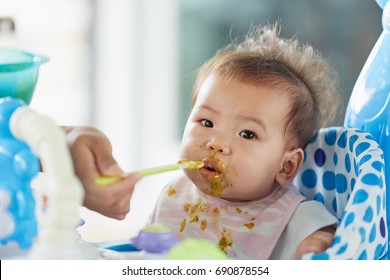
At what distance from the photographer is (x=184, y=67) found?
10.9ft

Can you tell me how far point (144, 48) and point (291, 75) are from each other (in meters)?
2.09

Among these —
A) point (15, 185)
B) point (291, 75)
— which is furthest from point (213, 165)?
point (15, 185)

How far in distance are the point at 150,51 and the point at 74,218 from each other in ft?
8.54

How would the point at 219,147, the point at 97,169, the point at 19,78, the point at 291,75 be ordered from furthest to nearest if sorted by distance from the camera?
the point at 291,75 < the point at 219,147 < the point at 19,78 < the point at 97,169

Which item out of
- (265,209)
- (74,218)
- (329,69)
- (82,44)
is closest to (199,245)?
(74,218)

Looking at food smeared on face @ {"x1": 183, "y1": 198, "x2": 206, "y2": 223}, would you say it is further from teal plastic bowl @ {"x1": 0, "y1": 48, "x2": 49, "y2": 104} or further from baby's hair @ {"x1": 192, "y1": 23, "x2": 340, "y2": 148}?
teal plastic bowl @ {"x1": 0, "y1": 48, "x2": 49, "y2": 104}

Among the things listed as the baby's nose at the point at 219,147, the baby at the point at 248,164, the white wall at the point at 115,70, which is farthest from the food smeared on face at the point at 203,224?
the white wall at the point at 115,70

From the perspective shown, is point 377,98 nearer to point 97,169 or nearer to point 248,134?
point 248,134

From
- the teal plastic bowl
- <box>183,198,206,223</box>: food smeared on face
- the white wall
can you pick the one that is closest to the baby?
<box>183,198,206,223</box>: food smeared on face

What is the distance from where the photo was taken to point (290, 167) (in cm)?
118

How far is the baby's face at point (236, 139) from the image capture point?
1.07 meters

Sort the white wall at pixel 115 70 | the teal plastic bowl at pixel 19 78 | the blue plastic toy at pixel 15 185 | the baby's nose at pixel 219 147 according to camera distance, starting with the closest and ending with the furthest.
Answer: the blue plastic toy at pixel 15 185, the teal plastic bowl at pixel 19 78, the baby's nose at pixel 219 147, the white wall at pixel 115 70

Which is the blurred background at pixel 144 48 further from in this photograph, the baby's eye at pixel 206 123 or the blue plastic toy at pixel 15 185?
the blue plastic toy at pixel 15 185

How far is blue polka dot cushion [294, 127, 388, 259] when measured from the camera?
3.00ft
